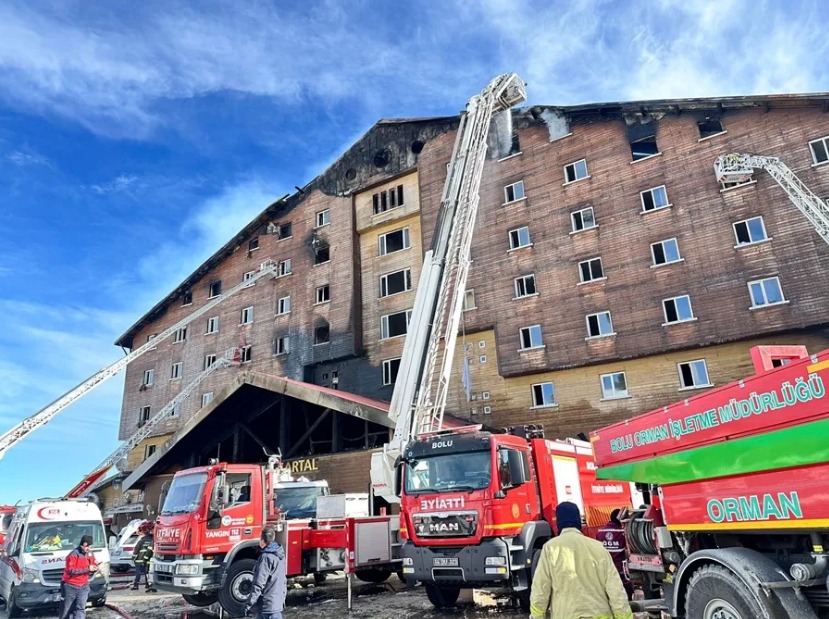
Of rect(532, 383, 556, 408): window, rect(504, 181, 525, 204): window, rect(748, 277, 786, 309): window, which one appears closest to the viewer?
rect(748, 277, 786, 309): window

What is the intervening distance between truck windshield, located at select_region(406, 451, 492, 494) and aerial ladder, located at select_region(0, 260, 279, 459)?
2517 centimetres

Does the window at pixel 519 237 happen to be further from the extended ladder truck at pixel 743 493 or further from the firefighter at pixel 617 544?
the extended ladder truck at pixel 743 493

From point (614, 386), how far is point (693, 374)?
2.85m

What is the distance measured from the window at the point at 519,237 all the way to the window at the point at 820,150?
10.8 m

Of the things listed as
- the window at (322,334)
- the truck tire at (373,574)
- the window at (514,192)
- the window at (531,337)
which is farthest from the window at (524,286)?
the truck tire at (373,574)

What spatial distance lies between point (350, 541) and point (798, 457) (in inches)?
376

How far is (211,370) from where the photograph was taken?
33.9 m

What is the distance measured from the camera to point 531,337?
77.7 feet

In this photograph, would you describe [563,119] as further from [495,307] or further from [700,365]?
[700,365]

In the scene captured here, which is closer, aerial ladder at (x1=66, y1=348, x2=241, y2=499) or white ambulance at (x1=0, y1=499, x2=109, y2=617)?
white ambulance at (x1=0, y1=499, x2=109, y2=617)

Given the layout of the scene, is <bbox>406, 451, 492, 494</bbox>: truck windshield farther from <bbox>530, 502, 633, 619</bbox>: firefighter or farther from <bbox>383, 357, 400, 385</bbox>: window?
<bbox>383, 357, 400, 385</bbox>: window

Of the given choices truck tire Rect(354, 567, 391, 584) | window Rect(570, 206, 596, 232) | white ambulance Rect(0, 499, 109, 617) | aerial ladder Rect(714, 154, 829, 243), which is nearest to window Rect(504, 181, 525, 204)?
window Rect(570, 206, 596, 232)

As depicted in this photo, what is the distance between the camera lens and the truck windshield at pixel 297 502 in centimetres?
1541

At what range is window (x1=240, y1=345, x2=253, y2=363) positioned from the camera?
3338 cm
